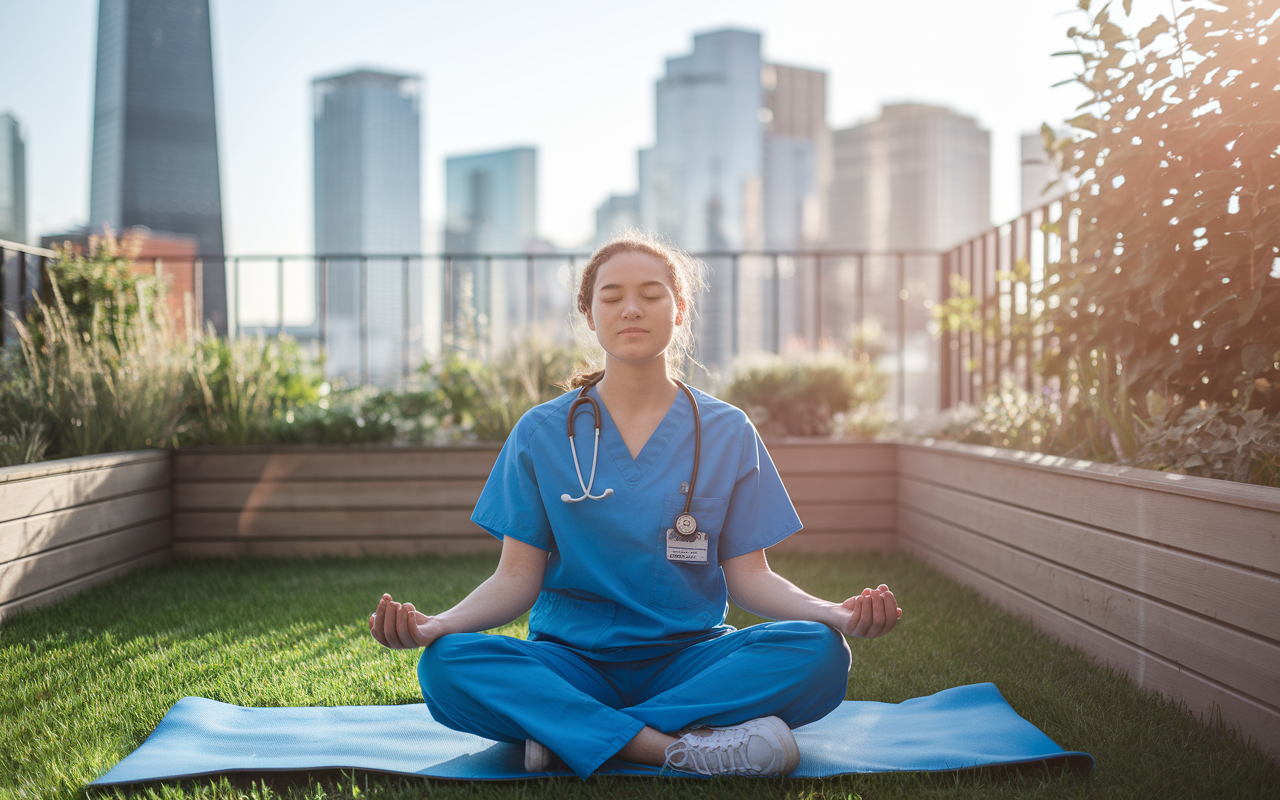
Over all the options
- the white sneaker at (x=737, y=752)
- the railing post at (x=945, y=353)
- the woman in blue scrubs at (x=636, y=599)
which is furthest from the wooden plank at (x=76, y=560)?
the railing post at (x=945, y=353)

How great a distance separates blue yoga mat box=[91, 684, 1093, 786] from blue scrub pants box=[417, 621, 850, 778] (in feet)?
0.32

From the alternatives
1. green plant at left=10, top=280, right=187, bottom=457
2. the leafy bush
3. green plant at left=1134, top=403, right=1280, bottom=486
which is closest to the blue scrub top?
green plant at left=1134, top=403, right=1280, bottom=486

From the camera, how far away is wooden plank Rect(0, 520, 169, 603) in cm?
273

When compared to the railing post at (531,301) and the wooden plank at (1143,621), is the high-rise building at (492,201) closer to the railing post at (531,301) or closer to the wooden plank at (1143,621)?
the railing post at (531,301)

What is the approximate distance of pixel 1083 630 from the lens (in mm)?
2250

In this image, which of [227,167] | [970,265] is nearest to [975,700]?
[970,265]

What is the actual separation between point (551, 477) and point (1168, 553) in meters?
1.44

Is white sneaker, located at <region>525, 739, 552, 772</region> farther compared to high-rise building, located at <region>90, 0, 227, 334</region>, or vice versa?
high-rise building, located at <region>90, 0, 227, 334</region>

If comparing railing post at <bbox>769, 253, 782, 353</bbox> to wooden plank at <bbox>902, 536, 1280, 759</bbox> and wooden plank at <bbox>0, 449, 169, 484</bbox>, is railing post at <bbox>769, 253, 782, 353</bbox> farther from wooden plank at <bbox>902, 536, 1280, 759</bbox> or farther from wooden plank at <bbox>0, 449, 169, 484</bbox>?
wooden plank at <bbox>0, 449, 169, 484</bbox>

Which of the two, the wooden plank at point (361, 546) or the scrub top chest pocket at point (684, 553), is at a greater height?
the scrub top chest pocket at point (684, 553)

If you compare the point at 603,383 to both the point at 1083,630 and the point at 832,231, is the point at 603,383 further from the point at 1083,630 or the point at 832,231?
the point at 832,231

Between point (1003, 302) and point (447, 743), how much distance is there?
354 cm

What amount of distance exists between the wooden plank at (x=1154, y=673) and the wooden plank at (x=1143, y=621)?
2 centimetres

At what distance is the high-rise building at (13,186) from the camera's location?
204 feet
